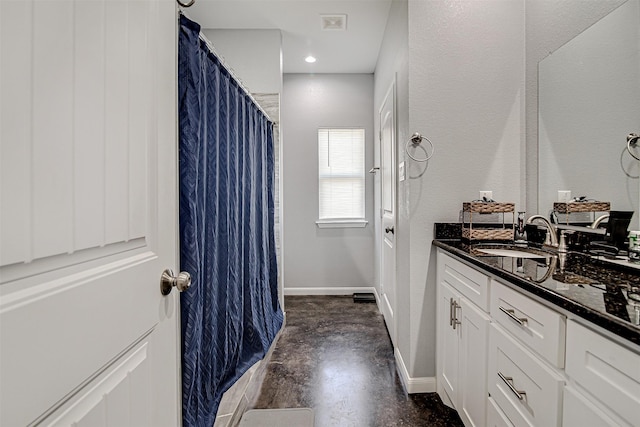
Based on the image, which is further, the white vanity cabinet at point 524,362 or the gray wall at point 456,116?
the gray wall at point 456,116

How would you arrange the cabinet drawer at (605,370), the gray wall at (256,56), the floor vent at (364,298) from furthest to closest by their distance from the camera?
the floor vent at (364,298)
the gray wall at (256,56)
the cabinet drawer at (605,370)

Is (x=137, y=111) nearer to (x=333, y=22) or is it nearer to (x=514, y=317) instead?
(x=514, y=317)

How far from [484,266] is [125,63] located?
1336 millimetres

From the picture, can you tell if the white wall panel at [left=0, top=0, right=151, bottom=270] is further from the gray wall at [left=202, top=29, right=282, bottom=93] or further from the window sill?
the window sill

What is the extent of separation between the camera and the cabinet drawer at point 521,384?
0.96 meters

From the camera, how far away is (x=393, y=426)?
1.80m

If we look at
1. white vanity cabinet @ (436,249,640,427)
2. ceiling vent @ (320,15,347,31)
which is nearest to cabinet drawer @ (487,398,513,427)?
white vanity cabinet @ (436,249,640,427)

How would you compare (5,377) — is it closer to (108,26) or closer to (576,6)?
(108,26)

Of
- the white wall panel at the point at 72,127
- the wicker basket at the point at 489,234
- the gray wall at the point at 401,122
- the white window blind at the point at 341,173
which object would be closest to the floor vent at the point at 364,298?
the white window blind at the point at 341,173

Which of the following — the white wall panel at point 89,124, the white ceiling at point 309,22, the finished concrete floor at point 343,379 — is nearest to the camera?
the white wall panel at point 89,124

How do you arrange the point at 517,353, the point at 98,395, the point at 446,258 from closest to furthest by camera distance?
the point at 98,395 → the point at 517,353 → the point at 446,258

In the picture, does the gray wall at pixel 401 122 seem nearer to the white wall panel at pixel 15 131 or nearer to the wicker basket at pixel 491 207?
the wicker basket at pixel 491 207

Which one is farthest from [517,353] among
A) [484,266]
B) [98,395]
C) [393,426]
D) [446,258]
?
[98,395]

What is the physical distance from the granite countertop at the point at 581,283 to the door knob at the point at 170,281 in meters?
0.96
